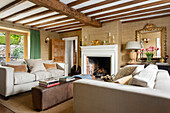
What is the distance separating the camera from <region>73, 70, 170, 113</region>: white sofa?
3.35ft

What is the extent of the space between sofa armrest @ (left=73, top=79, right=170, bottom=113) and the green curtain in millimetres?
4689

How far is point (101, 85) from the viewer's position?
134 centimetres

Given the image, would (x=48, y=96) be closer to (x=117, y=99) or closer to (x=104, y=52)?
(x=117, y=99)

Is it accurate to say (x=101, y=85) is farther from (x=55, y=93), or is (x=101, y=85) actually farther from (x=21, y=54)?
(x=21, y=54)

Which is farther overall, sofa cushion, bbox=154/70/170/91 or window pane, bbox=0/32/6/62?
window pane, bbox=0/32/6/62

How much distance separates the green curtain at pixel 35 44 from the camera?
18.1 ft

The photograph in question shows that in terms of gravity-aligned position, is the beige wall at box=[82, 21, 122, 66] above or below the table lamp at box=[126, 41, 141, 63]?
above

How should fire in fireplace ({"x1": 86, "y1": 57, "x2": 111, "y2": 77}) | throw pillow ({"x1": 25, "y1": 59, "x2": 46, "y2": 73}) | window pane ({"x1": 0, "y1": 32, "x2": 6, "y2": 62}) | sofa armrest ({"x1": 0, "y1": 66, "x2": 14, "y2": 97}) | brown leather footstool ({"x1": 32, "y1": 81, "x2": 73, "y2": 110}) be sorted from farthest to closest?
fire in fireplace ({"x1": 86, "y1": 57, "x2": 111, "y2": 77}), window pane ({"x1": 0, "y1": 32, "x2": 6, "y2": 62}), throw pillow ({"x1": 25, "y1": 59, "x2": 46, "y2": 73}), sofa armrest ({"x1": 0, "y1": 66, "x2": 14, "y2": 97}), brown leather footstool ({"x1": 32, "y1": 81, "x2": 73, "y2": 110})

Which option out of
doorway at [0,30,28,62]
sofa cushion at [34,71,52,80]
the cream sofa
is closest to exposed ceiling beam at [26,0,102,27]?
the cream sofa

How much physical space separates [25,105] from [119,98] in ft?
6.27

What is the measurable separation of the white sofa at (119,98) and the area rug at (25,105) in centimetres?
70

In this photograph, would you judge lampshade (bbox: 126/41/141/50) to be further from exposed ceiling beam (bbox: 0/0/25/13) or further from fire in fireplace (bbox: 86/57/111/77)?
exposed ceiling beam (bbox: 0/0/25/13)

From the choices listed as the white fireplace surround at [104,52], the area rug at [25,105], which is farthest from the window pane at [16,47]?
the area rug at [25,105]

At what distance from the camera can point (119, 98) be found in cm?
119
